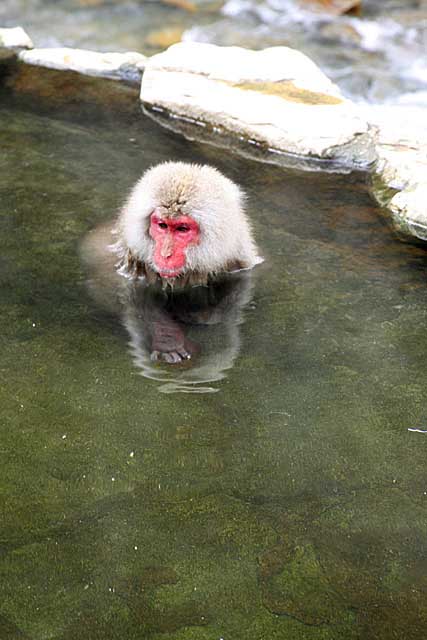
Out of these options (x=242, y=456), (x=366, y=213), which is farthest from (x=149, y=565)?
(x=366, y=213)

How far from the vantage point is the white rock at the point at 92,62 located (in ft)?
23.8

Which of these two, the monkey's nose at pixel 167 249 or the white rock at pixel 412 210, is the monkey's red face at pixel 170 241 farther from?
the white rock at pixel 412 210

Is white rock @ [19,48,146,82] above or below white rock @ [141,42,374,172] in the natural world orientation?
below

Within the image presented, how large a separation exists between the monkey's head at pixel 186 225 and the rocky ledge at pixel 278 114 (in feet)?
3.46

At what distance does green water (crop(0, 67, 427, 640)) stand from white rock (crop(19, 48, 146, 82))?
2467 mm

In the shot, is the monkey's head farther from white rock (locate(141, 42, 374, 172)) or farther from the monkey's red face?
white rock (locate(141, 42, 374, 172))

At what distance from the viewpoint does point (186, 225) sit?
14.9 ft

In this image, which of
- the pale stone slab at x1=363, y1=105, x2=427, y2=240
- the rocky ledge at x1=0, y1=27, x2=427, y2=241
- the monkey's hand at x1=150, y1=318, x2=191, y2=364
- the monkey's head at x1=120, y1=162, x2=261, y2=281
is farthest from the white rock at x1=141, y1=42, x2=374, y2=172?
the monkey's hand at x1=150, y1=318, x2=191, y2=364

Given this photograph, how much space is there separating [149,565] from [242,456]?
2.04 ft

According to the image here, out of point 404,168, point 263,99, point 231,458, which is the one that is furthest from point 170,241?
point 263,99

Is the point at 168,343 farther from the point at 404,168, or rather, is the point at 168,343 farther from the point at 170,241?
the point at 404,168

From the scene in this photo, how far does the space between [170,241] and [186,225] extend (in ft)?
0.38

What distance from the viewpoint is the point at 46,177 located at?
18.2ft

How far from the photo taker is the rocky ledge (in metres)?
5.68
